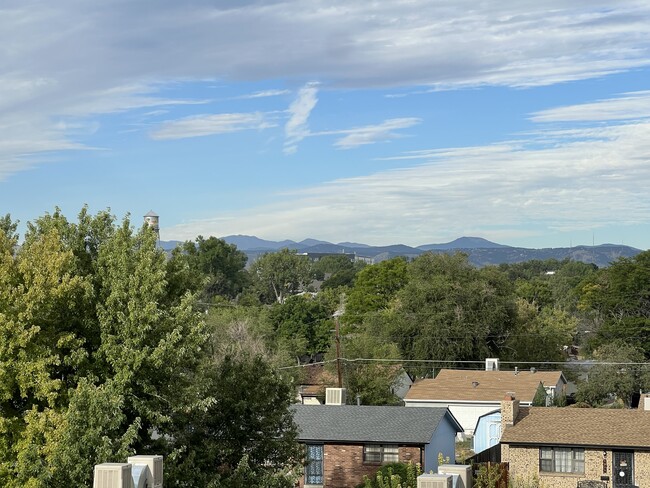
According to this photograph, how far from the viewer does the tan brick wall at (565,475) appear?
38.6 m

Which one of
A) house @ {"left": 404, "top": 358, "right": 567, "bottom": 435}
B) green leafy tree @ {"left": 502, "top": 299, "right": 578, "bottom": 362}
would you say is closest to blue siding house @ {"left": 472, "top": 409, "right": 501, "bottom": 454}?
house @ {"left": 404, "top": 358, "right": 567, "bottom": 435}

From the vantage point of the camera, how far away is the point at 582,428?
132 ft

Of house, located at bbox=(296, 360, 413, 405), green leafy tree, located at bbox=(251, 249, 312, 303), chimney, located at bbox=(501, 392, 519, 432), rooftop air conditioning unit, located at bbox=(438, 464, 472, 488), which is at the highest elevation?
green leafy tree, located at bbox=(251, 249, 312, 303)

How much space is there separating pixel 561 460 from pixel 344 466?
8586mm

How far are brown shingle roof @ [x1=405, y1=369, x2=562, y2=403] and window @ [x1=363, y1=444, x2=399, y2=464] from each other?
23033 mm

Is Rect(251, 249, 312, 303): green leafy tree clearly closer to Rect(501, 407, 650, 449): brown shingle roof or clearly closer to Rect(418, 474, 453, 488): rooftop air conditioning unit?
Rect(501, 407, 650, 449): brown shingle roof

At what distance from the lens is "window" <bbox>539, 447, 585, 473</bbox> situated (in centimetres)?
3953

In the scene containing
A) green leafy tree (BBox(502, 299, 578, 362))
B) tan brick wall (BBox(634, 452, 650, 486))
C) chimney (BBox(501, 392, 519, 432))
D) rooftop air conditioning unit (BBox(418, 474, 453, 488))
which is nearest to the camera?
rooftop air conditioning unit (BBox(418, 474, 453, 488))

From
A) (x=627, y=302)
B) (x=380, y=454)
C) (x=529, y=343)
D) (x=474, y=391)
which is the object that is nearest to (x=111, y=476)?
(x=380, y=454)

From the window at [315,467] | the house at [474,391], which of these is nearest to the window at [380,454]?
the window at [315,467]

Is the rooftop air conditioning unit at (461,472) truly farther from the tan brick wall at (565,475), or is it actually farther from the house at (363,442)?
the tan brick wall at (565,475)

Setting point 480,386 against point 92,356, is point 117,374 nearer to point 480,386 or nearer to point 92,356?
point 92,356

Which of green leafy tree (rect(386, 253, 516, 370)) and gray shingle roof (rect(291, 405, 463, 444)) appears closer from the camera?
gray shingle roof (rect(291, 405, 463, 444))

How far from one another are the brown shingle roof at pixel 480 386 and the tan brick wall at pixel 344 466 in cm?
2318
